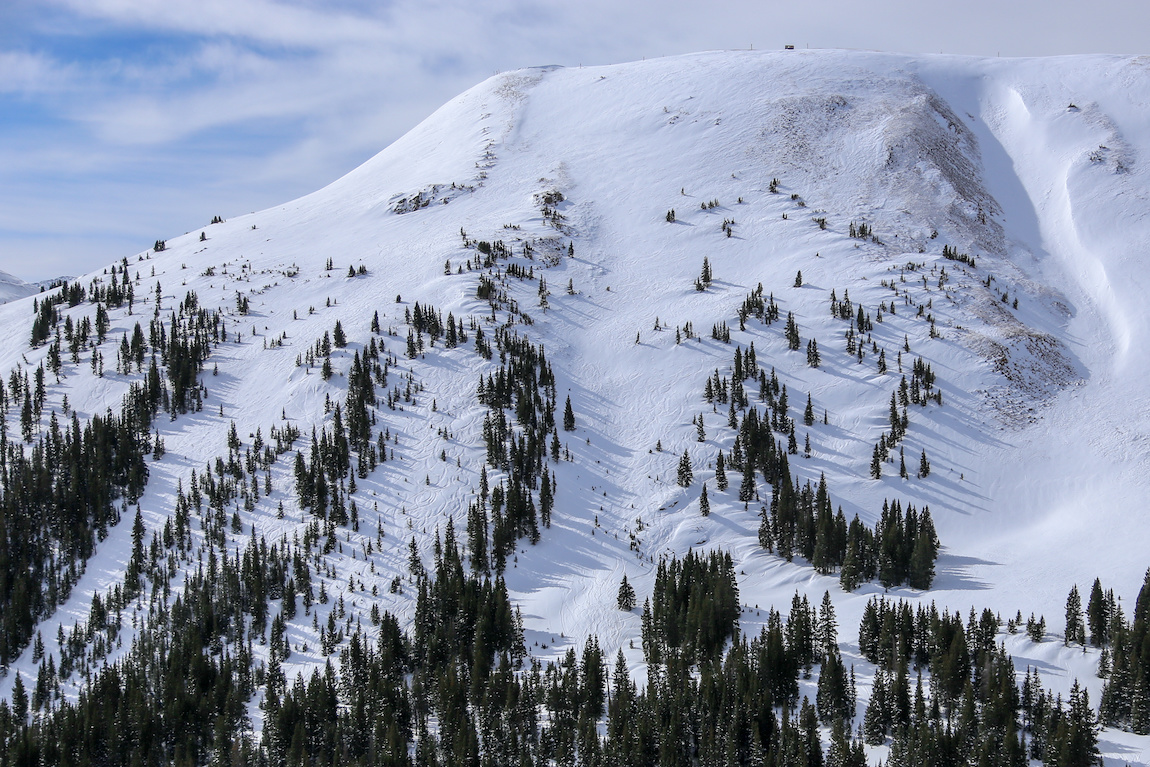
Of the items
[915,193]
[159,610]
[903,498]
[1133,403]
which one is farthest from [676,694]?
[915,193]

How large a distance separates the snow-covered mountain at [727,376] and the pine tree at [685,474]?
1269 millimetres

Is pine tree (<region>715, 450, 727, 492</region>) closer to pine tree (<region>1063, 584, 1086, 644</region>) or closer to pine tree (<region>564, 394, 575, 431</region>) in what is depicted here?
pine tree (<region>564, 394, 575, 431</region>)

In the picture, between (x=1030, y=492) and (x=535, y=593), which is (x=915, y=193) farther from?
(x=535, y=593)

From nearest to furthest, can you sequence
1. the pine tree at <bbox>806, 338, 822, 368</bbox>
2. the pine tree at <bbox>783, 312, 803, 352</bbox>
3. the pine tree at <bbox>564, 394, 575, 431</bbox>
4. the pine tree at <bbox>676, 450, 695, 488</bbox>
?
the pine tree at <bbox>676, 450, 695, 488</bbox>, the pine tree at <bbox>564, 394, 575, 431</bbox>, the pine tree at <bbox>806, 338, 822, 368</bbox>, the pine tree at <bbox>783, 312, 803, 352</bbox>

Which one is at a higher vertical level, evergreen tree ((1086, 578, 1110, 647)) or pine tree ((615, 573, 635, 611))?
evergreen tree ((1086, 578, 1110, 647))

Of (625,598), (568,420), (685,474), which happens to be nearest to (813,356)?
(685,474)

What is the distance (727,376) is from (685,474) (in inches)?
1000

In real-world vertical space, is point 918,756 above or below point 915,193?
below

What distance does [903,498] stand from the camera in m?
122

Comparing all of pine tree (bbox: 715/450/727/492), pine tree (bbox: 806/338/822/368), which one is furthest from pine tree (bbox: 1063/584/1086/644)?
pine tree (bbox: 806/338/822/368)

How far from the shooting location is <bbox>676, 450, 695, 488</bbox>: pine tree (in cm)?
12674

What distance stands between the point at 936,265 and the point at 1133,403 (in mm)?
45313

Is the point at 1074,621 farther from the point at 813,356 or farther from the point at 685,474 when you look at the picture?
the point at 813,356

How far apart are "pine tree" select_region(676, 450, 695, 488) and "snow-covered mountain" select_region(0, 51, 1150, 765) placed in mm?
1269
